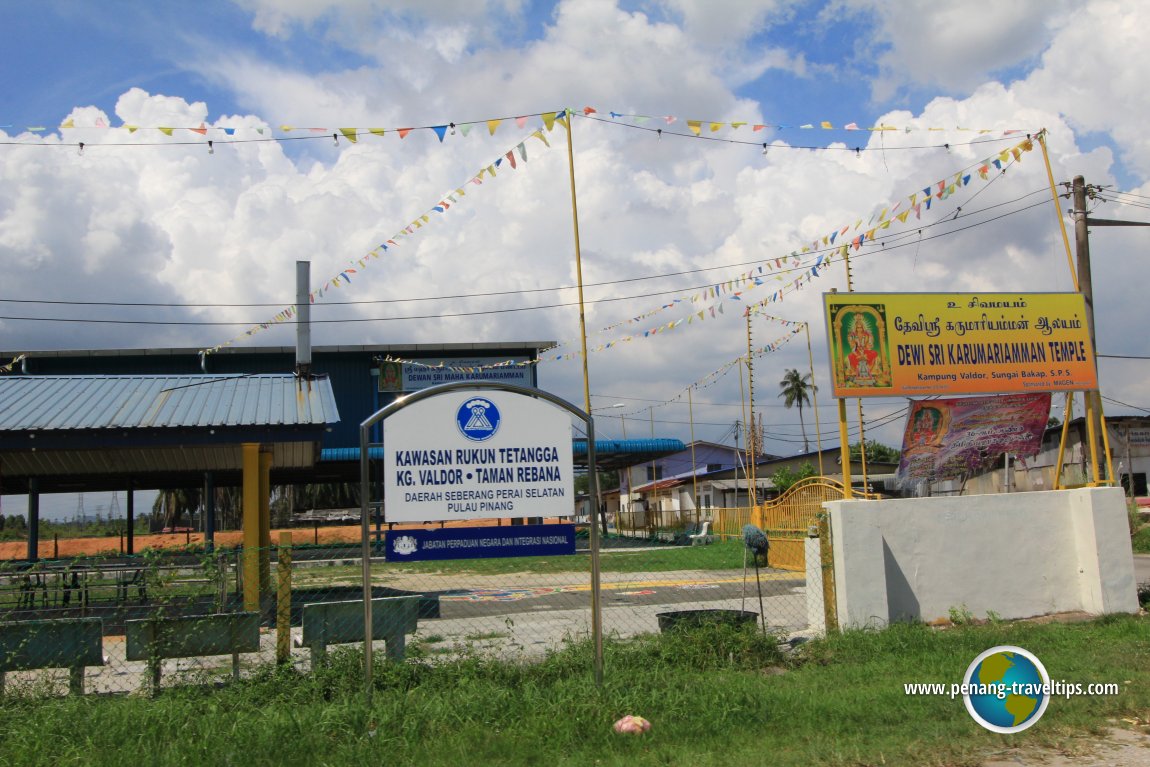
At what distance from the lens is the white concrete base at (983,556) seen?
1053 centimetres

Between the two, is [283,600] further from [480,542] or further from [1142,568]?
[1142,568]

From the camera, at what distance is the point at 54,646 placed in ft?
24.3

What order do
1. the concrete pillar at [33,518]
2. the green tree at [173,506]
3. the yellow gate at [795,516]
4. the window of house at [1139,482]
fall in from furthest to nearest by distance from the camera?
the green tree at [173,506] < the window of house at [1139,482] < the concrete pillar at [33,518] < the yellow gate at [795,516]

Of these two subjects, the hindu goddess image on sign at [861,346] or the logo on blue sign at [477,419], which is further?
the hindu goddess image on sign at [861,346]

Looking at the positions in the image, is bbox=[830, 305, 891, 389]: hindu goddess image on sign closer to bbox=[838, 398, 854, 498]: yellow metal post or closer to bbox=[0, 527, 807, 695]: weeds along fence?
bbox=[838, 398, 854, 498]: yellow metal post

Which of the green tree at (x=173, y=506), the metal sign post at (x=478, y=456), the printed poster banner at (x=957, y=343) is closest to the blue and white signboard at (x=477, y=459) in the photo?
the metal sign post at (x=478, y=456)

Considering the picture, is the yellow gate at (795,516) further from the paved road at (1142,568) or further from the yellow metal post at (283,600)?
the yellow metal post at (283,600)

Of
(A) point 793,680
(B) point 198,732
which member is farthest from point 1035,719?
(B) point 198,732

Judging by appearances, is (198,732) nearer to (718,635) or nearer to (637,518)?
(718,635)

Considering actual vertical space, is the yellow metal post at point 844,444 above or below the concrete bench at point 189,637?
above

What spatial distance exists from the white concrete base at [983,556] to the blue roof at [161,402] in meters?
8.00

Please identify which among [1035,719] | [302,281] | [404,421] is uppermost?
[302,281]

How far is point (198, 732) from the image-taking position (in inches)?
250

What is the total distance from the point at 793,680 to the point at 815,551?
2.99 metres
